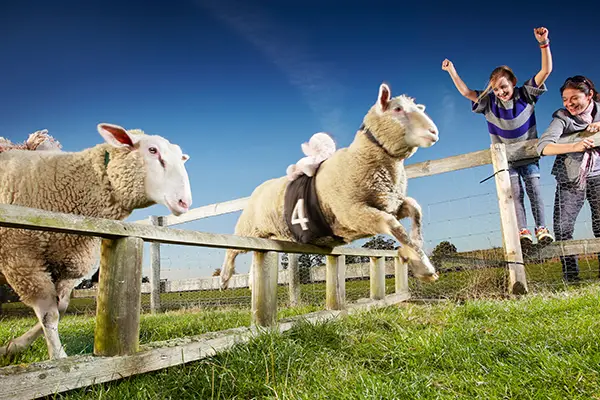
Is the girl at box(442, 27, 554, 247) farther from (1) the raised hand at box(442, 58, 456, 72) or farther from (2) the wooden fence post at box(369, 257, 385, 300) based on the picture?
(2) the wooden fence post at box(369, 257, 385, 300)

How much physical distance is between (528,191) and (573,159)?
608 mm

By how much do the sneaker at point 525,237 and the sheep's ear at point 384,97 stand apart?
3422 millimetres

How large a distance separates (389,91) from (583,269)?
4289 millimetres

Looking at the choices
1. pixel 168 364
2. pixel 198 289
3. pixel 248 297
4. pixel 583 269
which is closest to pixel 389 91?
pixel 168 364

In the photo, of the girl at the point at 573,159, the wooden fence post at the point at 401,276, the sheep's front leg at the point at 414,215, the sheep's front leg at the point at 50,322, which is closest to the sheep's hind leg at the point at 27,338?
the sheep's front leg at the point at 50,322

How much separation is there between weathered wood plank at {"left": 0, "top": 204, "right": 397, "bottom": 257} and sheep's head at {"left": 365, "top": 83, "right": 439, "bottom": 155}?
107cm

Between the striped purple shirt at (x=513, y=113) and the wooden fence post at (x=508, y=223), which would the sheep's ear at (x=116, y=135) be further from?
the wooden fence post at (x=508, y=223)

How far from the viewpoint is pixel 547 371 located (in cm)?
188

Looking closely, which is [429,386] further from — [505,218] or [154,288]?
[154,288]

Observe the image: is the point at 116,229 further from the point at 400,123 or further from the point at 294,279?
the point at 294,279

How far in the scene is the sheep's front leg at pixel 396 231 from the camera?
2.67 m

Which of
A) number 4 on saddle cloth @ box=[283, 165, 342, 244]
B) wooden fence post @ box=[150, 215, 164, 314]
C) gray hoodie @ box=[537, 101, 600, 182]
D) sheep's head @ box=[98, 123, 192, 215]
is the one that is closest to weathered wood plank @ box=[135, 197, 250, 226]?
wooden fence post @ box=[150, 215, 164, 314]

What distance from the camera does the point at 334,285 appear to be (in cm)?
390

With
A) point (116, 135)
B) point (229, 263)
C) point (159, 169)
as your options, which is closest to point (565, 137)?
point (229, 263)
